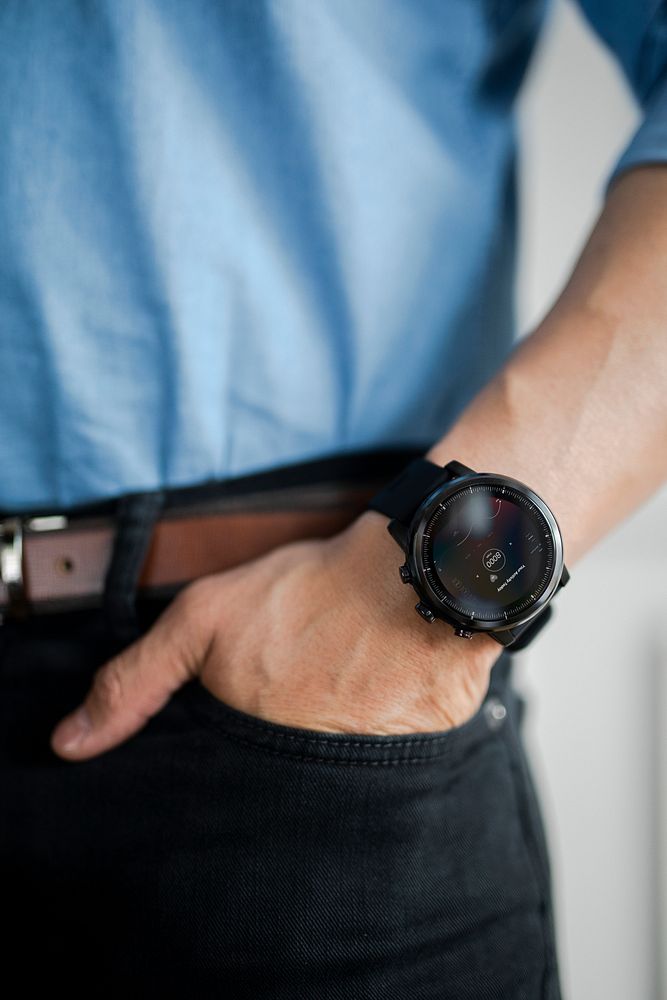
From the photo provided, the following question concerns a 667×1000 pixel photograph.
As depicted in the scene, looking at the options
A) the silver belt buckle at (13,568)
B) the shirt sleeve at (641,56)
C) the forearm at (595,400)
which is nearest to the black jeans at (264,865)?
the silver belt buckle at (13,568)

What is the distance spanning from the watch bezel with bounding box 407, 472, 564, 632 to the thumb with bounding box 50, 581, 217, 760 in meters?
0.23

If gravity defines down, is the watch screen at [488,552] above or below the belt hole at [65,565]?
above

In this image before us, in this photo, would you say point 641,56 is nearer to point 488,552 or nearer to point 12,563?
point 488,552

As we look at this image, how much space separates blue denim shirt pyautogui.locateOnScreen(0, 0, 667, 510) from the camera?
2.34 ft

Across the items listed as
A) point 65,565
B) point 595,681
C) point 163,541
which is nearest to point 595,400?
point 163,541

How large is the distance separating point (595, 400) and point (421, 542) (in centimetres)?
22

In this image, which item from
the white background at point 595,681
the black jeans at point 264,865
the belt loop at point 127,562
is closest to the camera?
the black jeans at point 264,865

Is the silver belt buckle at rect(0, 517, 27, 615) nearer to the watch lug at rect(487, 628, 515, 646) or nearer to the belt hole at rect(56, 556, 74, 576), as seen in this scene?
the belt hole at rect(56, 556, 74, 576)

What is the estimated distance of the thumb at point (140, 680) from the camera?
706 mm

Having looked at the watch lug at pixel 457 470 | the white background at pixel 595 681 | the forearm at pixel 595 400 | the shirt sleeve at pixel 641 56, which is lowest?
the white background at pixel 595 681

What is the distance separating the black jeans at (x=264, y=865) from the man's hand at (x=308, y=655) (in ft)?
0.06

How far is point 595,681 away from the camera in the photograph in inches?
75.6

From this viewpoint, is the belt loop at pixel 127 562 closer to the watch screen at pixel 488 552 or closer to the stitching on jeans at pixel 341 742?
the stitching on jeans at pixel 341 742

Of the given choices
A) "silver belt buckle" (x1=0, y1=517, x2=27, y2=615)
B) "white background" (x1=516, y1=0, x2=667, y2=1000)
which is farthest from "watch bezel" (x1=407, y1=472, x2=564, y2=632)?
"white background" (x1=516, y1=0, x2=667, y2=1000)
